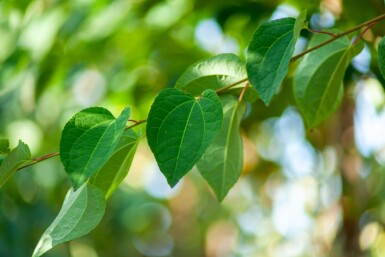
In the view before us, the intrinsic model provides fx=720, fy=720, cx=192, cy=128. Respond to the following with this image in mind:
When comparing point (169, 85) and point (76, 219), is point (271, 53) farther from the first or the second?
point (169, 85)

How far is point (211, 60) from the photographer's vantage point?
71 cm

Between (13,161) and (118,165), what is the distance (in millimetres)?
107

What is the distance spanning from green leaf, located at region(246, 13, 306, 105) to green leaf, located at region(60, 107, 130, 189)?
0.37 feet

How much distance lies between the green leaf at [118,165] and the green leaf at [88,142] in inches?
2.9

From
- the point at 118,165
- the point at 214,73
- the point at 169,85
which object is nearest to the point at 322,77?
the point at 214,73

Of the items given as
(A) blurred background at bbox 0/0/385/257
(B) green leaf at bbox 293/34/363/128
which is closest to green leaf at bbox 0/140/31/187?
(B) green leaf at bbox 293/34/363/128

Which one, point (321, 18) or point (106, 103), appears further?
point (106, 103)

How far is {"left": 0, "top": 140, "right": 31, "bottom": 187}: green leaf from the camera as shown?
621mm

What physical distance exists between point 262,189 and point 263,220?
0.77m

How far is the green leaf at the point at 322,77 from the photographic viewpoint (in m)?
0.76

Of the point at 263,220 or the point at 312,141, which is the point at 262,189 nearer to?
the point at 263,220

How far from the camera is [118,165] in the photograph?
692 mm

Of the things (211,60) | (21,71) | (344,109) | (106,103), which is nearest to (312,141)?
(344,109)

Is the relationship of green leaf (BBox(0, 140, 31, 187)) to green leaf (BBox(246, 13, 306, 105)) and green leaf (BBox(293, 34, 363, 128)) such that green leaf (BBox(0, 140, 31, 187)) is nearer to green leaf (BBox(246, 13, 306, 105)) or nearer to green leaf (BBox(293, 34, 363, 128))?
green leaf (BBox(246, 13, 306, 105))
